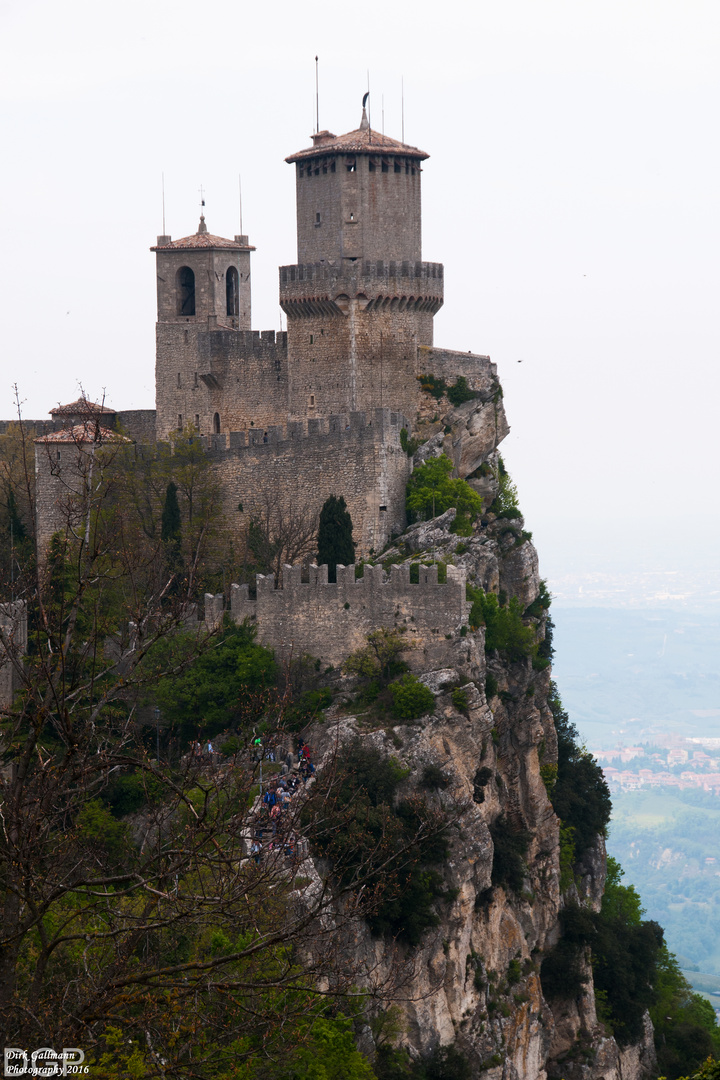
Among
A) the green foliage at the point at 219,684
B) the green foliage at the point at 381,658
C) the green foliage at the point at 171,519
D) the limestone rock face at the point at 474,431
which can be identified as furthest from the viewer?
the limestone rock face at the point at 474,431

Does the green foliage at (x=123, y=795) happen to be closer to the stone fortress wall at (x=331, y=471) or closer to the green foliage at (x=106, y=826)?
the green foliage at (x=106, y=826)

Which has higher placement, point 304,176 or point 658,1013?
Answer: point 304,176

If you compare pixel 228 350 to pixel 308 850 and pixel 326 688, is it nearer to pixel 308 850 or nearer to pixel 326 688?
pixel 326 688

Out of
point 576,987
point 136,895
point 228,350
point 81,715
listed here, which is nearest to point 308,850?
point 136,895

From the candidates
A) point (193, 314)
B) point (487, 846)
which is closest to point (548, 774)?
point (487, 846)

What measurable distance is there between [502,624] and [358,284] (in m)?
14.2

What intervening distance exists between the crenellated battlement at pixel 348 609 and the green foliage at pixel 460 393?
12701 millimetres

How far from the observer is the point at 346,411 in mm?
60094

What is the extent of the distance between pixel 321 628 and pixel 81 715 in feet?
25.3

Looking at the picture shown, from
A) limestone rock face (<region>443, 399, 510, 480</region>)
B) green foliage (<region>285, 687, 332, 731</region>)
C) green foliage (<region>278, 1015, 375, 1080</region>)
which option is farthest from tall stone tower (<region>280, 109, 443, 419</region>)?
green foliage (<region>278, 1015, 375, 1080</region>)

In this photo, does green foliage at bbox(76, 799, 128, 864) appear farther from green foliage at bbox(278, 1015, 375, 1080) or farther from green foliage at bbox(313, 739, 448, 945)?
green foliage at bbox(278, 1015, 375, 1080)

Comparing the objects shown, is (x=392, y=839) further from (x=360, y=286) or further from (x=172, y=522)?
(x=360, y=286)

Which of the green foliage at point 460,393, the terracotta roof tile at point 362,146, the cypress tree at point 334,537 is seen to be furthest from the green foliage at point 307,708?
the terracotta roof tile at point 362,146

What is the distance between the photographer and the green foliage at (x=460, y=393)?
200 feet
